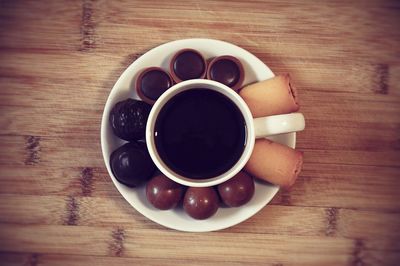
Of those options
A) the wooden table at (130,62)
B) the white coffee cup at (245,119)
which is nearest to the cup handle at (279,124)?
the white coffee cup at (245,119)

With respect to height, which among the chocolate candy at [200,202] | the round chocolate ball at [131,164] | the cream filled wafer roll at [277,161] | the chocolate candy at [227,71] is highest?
the chocolate candy at [227,71]

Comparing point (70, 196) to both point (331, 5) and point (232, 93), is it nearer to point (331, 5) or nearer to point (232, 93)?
point (232, 93)

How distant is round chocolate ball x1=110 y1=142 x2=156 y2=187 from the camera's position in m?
0.66

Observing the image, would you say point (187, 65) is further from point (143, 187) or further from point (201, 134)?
point (143, 187)

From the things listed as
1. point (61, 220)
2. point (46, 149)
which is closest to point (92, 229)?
point (61, 220)

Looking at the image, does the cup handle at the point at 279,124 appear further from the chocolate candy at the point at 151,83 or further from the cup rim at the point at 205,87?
the chocolate candy at the point at 151,83

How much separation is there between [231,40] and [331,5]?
0.75 ft

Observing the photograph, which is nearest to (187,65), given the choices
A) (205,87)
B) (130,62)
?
(205,87)

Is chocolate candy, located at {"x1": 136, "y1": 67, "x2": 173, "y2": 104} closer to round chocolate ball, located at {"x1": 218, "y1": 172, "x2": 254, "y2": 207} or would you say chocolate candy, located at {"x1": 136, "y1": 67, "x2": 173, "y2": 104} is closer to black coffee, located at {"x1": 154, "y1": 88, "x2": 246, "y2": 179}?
black coffee, located at {"x1": 154, "y1": 88, "x2": 246, "y2": 179}

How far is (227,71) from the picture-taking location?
689mm

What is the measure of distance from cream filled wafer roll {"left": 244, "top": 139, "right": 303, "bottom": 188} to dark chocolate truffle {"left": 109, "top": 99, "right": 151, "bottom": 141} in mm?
199

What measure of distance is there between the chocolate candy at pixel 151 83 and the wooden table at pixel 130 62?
14 centimetres

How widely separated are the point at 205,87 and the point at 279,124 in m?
0.14

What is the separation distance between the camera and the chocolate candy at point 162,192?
0.67 m
